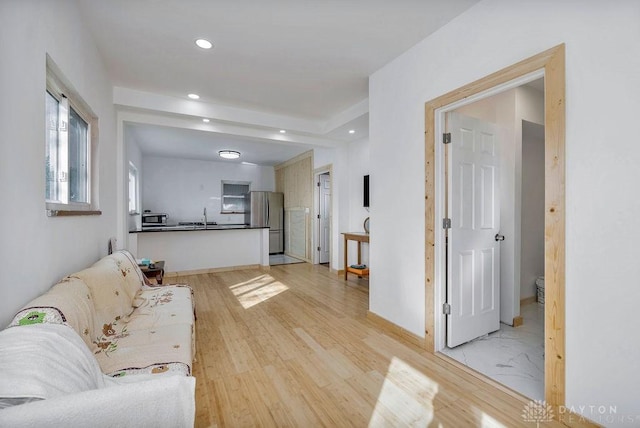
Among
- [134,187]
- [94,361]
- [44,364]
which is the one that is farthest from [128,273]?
[134,187]

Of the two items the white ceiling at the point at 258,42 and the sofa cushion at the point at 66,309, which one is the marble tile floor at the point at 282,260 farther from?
the sofa cushion at the point at 66,309

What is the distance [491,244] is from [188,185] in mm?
7045

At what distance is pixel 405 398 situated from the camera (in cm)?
176

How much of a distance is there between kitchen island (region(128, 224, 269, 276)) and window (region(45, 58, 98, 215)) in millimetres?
2409

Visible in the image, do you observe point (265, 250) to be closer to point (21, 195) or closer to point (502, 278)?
point (502, 278)

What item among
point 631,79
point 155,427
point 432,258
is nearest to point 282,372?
point 155,427

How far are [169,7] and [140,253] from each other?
4129 millimetres

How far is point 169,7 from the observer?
2033 mm

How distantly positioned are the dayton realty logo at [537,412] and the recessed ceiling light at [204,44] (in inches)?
138

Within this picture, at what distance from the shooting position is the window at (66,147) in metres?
1.77

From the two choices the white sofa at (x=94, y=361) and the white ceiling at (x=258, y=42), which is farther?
the white ceiling at (x=258, y=42)

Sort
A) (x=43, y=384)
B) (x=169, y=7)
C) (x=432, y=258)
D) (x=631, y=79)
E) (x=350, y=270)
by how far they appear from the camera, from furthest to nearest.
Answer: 1. (x=350, y=270)
2. (x=432, y=258)
3. (x=169, y=7)
4. (x=631, y=79)
5. (x=43, y=384)

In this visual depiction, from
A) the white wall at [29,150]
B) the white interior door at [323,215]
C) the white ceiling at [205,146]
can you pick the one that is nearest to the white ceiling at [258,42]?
the white wall at [29,150]

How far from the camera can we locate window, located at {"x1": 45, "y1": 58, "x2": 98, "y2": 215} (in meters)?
1.77
